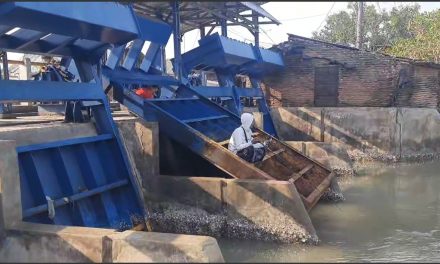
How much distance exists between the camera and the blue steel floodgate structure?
4918mm

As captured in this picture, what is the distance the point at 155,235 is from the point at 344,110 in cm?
1161

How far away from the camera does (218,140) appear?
26.4 ft

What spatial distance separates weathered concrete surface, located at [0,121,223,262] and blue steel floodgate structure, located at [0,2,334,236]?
1.58 ft

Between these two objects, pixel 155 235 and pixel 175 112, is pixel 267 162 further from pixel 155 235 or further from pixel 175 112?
pixel 155 235

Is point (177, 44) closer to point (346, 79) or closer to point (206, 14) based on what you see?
point (206, 14)

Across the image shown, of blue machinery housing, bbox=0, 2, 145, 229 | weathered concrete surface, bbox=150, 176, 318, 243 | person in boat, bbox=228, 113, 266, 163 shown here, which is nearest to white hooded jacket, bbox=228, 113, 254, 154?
person in boat, bbox=228, 113, 266, 163

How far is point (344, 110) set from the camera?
1445 cm

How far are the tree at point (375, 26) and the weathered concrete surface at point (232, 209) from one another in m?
23.9

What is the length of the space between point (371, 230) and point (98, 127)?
4.42 meters

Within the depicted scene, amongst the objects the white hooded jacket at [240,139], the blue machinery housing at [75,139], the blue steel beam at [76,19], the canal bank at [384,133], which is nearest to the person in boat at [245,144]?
the white hooded jacket at [240,139]

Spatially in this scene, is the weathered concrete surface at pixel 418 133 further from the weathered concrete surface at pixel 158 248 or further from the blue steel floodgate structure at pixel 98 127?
the weathered concrete surface at pixel 158 248

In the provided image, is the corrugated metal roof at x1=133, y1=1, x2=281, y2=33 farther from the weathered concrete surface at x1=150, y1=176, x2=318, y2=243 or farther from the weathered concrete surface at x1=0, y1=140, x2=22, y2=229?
the weathered concrete surface at x1=0, y1=140, x2=22, y2=229

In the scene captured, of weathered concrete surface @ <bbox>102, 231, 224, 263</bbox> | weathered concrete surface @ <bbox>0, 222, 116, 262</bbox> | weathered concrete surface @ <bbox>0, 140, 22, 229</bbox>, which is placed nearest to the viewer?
weathered concrete surface @ <bbox>102, 231, 224, 263</bbox>

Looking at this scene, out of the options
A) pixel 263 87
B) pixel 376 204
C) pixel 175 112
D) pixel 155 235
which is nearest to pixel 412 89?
pixel 263 87
